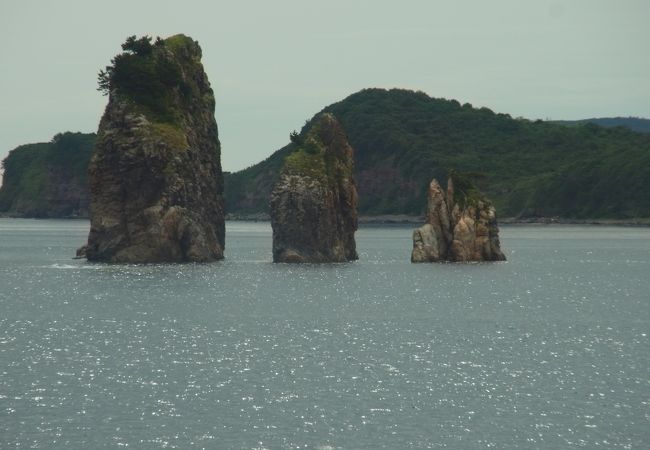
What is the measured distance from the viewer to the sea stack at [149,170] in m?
128

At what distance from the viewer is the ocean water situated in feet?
153

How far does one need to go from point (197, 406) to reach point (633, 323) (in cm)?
4452

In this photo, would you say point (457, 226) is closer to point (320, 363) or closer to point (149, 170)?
point (149, 170)

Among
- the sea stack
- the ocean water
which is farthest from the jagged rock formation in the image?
the sea stack

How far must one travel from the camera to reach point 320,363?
63.9m

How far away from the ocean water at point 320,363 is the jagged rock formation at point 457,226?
41.8 ft

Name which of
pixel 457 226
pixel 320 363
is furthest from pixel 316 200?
pixel 320 363

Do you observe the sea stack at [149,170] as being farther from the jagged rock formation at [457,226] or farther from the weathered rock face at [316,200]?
the jagged rock formation at [457,226]

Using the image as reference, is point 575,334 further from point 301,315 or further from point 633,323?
point 301,315

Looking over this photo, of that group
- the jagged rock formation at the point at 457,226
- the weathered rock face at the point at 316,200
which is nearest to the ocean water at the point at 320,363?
the weathered rock face at the point at 316,200

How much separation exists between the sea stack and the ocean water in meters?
8.82

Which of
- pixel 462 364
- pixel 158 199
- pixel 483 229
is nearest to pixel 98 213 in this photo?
pixel 158 199

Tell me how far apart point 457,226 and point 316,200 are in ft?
56.7

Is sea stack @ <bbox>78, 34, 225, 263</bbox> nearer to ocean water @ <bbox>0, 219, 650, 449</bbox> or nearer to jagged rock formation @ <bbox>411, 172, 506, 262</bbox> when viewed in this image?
ocean water @ <bbox>0, 219, 650, 449</bbox>
